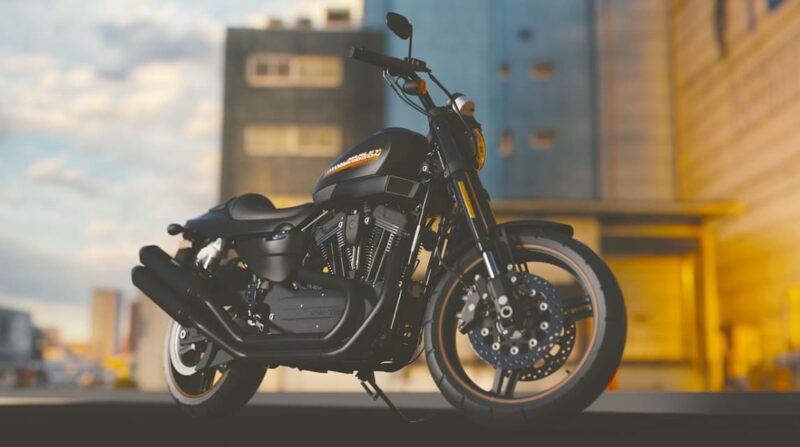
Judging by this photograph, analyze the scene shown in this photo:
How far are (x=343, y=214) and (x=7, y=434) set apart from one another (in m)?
1.52

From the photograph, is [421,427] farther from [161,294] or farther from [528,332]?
[161,294]

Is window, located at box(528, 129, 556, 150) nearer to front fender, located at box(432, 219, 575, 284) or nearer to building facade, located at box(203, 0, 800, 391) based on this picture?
building facade, located at box(203, 0, 800, 391)

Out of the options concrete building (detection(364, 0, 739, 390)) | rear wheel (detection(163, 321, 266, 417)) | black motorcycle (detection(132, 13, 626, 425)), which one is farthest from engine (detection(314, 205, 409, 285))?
concrete building (detection(364, 0, 739, 390))

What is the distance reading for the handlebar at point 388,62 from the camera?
148 inches

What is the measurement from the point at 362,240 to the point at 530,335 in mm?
889

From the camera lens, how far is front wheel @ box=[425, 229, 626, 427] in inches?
122

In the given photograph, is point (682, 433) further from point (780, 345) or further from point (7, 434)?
point (780, 345)

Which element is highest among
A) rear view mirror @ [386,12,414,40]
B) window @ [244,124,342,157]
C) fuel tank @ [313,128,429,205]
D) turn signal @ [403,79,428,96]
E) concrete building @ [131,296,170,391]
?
window @ [244,124,342,157]

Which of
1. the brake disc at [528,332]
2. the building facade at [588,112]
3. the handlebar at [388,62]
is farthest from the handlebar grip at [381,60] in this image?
the building facade at [588,112]

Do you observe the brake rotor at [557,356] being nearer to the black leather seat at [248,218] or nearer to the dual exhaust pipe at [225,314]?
the dual exhaust pipe at [225,314]

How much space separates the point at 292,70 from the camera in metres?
32.3

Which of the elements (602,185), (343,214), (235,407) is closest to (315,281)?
(343,214)

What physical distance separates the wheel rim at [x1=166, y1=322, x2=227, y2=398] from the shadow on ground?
16cm

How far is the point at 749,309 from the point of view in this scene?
82.0 feet
